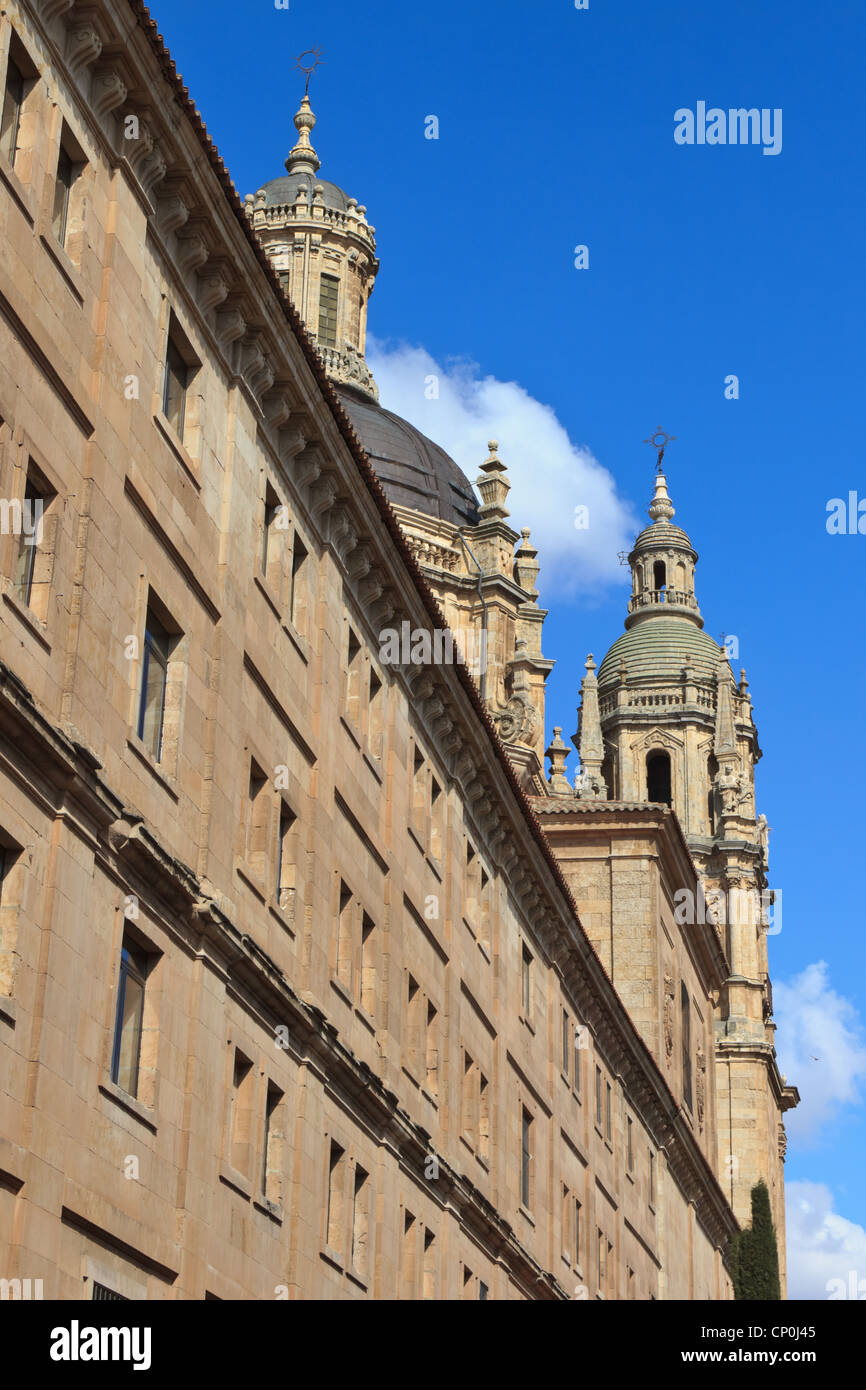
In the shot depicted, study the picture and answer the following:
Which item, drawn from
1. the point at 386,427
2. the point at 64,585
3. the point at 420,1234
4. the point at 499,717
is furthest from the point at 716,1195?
the point at 64,585

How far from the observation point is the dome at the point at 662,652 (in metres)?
123

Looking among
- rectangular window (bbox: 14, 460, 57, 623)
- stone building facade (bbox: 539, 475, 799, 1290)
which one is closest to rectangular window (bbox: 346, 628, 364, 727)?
rectangular window (bbox: 14, 460, 57, 623)

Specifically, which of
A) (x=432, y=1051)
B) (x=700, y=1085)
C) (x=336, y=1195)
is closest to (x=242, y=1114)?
(x=336, y=1195)

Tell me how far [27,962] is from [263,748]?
8.50 metres

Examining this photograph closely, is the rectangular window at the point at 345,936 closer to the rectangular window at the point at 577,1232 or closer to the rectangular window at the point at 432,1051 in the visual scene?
the rectangular window at the point at 432,1051

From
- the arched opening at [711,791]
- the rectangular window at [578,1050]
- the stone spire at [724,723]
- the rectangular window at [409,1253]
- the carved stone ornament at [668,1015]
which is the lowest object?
the rectangular window at [409,1253]

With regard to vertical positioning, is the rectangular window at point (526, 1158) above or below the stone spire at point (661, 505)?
below

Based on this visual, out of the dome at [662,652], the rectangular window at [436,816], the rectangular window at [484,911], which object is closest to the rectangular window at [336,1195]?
→ the rectangular window at [436,816]

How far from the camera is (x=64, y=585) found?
20.7 m

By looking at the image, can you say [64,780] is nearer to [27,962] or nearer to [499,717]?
[27,962]

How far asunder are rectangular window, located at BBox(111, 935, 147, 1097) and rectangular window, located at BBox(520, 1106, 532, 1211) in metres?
21.1

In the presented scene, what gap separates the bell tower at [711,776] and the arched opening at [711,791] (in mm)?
77

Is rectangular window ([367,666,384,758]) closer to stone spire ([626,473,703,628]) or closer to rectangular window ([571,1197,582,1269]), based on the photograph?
rectangular window ([571,1197,582,1269])

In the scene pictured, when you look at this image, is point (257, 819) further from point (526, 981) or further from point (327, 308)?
point (327, 308)
